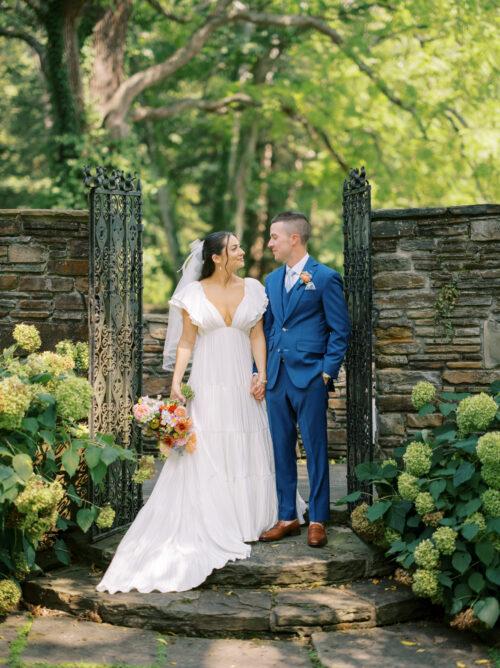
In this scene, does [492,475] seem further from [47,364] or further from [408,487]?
[47,364]

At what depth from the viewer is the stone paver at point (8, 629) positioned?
13.9ft

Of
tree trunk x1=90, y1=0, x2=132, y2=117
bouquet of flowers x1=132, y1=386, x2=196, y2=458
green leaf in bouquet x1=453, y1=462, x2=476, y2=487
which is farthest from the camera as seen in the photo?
tree trunk x1=90, y1=0, x2=132, y2=117

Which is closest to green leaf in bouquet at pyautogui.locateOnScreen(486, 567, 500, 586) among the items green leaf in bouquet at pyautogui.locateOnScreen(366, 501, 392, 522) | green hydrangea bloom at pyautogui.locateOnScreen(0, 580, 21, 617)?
green leaf in bouquet at pyautogui.locateOnScreen(366, 501, 392, 522)

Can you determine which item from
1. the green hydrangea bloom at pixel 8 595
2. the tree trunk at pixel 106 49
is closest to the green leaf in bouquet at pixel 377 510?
the green hydrangea bloom at pixel 8 595

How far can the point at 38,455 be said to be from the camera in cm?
507

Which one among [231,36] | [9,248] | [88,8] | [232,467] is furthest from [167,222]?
[232,467]

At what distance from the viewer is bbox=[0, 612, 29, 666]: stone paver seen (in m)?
4.23

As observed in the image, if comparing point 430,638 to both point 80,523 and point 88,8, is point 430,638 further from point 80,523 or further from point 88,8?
point 88,8

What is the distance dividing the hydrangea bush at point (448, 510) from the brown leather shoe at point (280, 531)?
0.36m

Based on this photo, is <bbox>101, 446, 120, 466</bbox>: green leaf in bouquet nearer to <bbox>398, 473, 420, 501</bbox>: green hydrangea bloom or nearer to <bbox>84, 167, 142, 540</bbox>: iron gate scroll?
<bbox>84, 167, 142, 540</bbox>: iron gate scroll

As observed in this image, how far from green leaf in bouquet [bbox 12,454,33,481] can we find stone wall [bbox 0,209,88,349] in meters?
1.73

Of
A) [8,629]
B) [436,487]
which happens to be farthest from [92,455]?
[436,487]

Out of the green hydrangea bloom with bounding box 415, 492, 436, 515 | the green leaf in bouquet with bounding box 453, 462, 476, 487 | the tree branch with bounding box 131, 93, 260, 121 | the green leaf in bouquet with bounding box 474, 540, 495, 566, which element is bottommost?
the green leaf in bouquet with bounding box 474, 540, 495, 566

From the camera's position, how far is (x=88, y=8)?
1300 centimetres
